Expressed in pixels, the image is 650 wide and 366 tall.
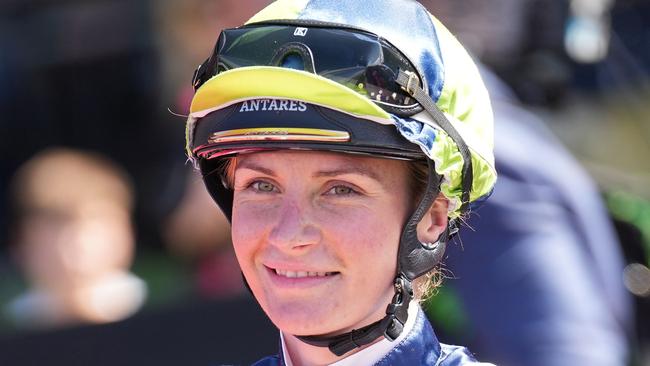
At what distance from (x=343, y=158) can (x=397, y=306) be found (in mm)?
305

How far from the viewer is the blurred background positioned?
209 inches

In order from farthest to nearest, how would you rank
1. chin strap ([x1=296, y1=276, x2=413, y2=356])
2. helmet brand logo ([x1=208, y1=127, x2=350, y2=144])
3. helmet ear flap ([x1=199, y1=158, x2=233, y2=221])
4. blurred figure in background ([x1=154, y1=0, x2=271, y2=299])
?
blurred figure in background ([x1=154, y1=0, x2=271, y2=299]) → helmet ear flap ([x1=199, y1=158, x2=233, y2=221]) → chin strap ([x1=296, y1=276, x2=413, y2=356]) → helmet brand logo ([x1=208, y1=127, x2=350, y2=144])

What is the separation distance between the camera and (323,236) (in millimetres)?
2492

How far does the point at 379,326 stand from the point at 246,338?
291 centimetres

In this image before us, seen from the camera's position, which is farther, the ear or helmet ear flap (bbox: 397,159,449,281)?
the ear

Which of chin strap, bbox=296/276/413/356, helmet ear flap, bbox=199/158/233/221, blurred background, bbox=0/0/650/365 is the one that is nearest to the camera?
chin strap, bbox=296/276/413/356

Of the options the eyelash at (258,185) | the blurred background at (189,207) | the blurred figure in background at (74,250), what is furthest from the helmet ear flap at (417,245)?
the blurred figure in background at (74,250)

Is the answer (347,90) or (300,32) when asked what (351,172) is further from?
(300,32)

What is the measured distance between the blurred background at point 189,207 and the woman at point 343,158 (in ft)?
5.99

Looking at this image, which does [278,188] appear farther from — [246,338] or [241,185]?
[246,338]

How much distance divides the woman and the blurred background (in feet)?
5.99

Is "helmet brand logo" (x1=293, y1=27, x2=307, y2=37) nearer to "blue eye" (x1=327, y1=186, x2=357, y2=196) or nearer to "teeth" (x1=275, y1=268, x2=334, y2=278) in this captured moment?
"blue eye" (x1=327, y1=186, x2=357, y2=196)

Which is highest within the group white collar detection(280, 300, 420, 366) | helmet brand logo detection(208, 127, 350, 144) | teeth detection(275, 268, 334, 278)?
helmet brand logo detection(208, 127, 350, 144)

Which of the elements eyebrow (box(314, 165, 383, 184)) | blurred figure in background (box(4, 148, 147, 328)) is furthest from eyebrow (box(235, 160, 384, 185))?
blurred figure in background (box(4, 148, 147, 328))
